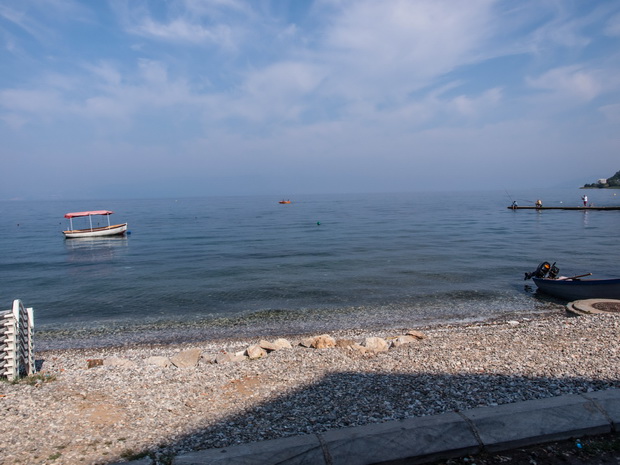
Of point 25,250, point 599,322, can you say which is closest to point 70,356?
point 599,322

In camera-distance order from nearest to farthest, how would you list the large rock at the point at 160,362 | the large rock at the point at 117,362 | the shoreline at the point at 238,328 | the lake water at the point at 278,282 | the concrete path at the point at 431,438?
the concrete path at the point at 431,438
the large rock at the point at 160,362
the large rock at the point at 117,362
the shoreline at the point at 238,328
the lake water at the point at 278,282

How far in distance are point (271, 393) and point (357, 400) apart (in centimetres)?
148

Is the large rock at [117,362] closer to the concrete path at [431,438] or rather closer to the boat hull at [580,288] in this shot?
the concrete path at [431,438]

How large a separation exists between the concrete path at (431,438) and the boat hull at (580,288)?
13.8 m

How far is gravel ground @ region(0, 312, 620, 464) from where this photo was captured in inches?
207

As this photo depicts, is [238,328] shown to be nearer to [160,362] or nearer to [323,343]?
[323,343]

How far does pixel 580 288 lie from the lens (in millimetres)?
17172

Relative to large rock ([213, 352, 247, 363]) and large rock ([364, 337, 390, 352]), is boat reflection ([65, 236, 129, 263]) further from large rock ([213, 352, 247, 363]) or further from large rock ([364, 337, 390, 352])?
large rock ([364, 337, 390, 352])

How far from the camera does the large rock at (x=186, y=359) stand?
32.3 ft

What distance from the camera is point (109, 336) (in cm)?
1527

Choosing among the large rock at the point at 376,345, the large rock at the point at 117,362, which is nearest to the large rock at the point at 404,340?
the large rock at the point at 376,345

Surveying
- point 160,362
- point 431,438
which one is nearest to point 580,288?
point 431,438

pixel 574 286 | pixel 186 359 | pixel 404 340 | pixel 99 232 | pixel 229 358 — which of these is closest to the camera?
pixel 186 359

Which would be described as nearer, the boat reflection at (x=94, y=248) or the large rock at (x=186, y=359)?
the large rock at (x=186, y=359)
